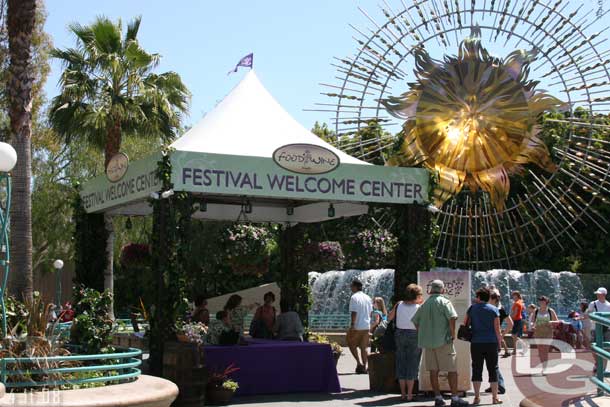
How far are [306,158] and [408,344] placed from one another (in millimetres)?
3177

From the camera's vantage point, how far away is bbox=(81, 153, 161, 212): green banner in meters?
14.0

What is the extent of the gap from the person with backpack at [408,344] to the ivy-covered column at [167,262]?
3.21 metres

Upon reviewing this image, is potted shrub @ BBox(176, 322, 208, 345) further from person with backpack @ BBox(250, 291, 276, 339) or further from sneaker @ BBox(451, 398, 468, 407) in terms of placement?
sneaker @ BBox(451, 398, 468, 407)

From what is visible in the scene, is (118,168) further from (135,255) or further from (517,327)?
(517,327)

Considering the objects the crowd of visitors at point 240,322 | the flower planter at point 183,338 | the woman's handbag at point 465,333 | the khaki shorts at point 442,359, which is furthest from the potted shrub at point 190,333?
the woman's handbag at point 465,333

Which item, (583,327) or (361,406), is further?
(583,327)

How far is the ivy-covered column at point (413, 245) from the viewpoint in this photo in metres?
15.4

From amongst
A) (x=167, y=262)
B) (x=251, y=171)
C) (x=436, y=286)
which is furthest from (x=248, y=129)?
(x=436, y=286)

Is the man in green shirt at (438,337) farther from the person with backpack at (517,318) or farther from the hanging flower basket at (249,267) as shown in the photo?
the person with backpack at (517,318)

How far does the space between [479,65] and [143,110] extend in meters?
10.3

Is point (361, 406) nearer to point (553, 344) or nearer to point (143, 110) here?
point (553, 344)

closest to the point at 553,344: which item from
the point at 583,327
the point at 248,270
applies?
the point at 583,327

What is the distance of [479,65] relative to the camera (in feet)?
75.2

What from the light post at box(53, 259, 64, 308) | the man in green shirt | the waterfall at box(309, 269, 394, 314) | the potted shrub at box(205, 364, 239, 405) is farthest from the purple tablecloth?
the waterfall at box(309, 269, 394, 314)
